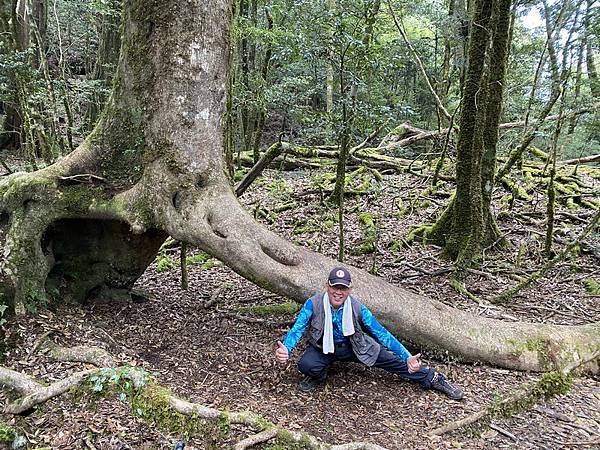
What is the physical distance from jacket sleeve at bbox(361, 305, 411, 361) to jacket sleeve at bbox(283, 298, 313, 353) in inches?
19.3

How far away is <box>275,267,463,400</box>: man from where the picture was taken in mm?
4312

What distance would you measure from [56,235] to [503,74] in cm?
709

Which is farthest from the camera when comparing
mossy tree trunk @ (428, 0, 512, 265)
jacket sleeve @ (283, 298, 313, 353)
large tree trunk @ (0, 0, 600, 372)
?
mossy tree trunk @ (428, 0, 512, 265)

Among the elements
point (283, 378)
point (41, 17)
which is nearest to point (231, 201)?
point (283, 378)

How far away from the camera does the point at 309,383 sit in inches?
172

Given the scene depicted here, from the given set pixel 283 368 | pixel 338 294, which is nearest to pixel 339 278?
pixel 338 294

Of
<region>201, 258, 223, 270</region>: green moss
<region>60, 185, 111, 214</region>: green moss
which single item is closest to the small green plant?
<region>201, 258, 223, 270</region>: green moss

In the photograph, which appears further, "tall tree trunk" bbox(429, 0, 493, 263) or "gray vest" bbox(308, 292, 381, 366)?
"tall tree trunk" bbox(429, 0, 493, 263)

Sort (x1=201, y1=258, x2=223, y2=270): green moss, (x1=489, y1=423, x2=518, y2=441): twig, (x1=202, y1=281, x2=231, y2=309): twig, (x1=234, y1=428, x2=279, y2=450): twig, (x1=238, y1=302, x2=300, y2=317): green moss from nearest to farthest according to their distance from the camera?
(x1=234, y1=428, x2=279, y2=450): twig → (x1=489, y1=423, x2=518, y2=441): twig → (x1=238, y1=302, x2=300, y2=317): green moss → (x1=202, y1=281, x2=231, y2=309): twig → (x1=201, y1=258, x2=223, y2=270): green moss

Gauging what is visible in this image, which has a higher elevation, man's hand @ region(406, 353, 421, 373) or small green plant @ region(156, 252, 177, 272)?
man's hand @ region(406, 353, 421, 373)

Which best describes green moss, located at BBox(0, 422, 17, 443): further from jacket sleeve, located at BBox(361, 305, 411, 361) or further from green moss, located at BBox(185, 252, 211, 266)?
green moss, located at BBox(185, 252, 211, 266)

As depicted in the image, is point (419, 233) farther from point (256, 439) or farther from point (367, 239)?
point (256, 439)

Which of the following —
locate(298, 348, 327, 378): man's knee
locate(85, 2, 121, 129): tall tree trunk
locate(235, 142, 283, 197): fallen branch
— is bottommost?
locate(298, 348, 327, 378): man's knee

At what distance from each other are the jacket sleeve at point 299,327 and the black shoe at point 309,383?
35 cm
